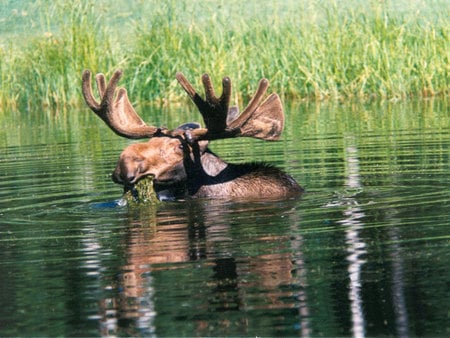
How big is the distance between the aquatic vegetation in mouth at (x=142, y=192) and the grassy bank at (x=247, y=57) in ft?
42.2

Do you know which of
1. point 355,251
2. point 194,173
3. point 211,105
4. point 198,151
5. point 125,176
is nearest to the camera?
point 355,251

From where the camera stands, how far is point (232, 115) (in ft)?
34.7

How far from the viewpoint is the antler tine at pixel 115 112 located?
10.5 meters

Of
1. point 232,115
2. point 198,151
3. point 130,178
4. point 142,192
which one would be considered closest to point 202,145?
point 198,151

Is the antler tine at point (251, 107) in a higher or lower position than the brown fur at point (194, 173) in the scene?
higher

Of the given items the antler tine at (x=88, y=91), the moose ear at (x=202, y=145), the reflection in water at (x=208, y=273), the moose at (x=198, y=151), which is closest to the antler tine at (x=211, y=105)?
the moose at (x=198, y=151)

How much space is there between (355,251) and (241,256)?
67cm

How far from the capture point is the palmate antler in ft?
33.2

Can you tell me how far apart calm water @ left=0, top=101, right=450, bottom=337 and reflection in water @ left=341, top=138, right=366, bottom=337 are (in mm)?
14

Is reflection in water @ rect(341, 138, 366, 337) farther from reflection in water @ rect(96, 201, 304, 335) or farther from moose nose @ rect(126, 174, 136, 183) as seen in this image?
moose nose @ rect(126, 174, 136, 183)

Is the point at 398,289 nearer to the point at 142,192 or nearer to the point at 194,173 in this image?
the point at 142,192

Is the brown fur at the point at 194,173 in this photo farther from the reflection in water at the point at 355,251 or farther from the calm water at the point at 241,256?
the reflection in water at the point at 355,251

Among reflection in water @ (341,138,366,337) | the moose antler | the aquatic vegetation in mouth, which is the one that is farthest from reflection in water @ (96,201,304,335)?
the moose antler

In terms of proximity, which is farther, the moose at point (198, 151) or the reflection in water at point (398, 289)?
the moose at point (198, 151)
